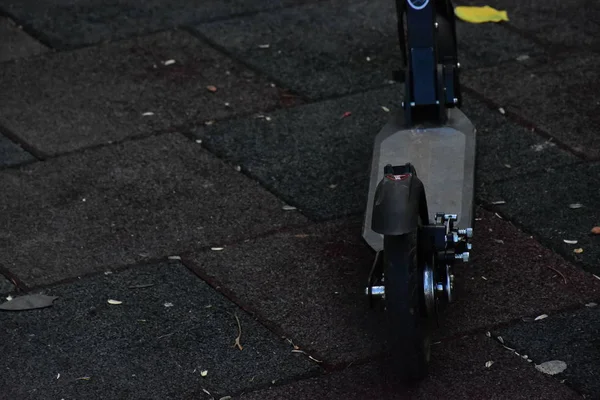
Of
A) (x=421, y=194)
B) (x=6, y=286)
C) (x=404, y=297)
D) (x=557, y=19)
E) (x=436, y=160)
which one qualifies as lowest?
(x=557, y=19)

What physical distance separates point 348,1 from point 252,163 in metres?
2.34

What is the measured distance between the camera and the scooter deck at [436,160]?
4.74 metres

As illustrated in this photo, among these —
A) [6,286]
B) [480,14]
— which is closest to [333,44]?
[480,14]

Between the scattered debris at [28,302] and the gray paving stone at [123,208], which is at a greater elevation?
the scattered debris at [28,302]

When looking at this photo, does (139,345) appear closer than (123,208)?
Yes

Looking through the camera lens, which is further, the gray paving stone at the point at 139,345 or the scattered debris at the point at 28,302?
the scattered debris at the point at 28,302

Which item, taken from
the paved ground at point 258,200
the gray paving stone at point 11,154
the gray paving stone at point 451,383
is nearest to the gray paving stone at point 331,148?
the paved ground at point 258,200

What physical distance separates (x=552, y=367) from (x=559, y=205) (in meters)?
1.27

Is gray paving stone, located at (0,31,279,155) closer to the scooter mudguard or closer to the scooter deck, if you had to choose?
the scooter deck

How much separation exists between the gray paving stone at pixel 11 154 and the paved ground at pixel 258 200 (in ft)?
0.04

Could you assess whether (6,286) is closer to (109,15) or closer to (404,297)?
(404,297)

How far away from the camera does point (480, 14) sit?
24.7ft

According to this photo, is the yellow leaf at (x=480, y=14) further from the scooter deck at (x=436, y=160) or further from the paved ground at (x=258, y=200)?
the scooter deck at (x=436, y=160)

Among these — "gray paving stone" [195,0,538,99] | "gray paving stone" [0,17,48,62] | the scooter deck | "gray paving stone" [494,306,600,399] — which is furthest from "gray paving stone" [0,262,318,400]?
"gray paving stone" [0,17,48,62]
